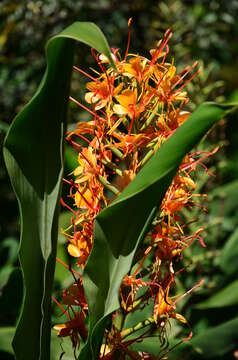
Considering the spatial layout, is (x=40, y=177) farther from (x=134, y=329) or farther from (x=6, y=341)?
(x=6, y=341)

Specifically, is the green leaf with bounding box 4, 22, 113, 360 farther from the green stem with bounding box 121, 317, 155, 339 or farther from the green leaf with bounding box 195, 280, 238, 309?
the green leaf with bounding box 195, 280, 238, 309

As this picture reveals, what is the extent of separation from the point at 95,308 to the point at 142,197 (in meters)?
0.16

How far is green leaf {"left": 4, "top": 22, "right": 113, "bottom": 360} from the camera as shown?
542mm

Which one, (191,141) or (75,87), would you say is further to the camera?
(75,87)

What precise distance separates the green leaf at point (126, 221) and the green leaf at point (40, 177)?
0.05 metres

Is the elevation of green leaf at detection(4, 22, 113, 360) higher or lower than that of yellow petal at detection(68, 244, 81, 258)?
higher

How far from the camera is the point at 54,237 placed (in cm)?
61

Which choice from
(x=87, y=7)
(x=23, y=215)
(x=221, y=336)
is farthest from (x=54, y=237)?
(x=87, y=7)

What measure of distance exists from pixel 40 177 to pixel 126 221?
11 centimetres

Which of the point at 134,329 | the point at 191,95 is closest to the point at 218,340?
the point at 134,329

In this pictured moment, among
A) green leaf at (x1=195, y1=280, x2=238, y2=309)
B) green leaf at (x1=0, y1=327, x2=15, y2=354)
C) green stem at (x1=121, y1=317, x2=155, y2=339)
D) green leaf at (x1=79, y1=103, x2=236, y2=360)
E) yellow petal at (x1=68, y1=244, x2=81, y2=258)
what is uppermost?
green leaf at (x1=79, y1=103, x2=236, y2=360)

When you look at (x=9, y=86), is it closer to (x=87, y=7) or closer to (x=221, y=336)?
(x=87, y=7)

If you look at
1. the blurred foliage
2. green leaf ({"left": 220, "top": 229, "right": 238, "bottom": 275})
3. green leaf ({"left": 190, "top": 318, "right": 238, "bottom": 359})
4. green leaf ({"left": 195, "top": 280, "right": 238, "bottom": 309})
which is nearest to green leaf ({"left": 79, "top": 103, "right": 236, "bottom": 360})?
the blurred foliage

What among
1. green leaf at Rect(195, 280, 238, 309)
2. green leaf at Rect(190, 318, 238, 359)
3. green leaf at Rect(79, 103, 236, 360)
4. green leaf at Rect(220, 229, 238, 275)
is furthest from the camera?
green leaf at Rect(220, 229, 238, 275)
